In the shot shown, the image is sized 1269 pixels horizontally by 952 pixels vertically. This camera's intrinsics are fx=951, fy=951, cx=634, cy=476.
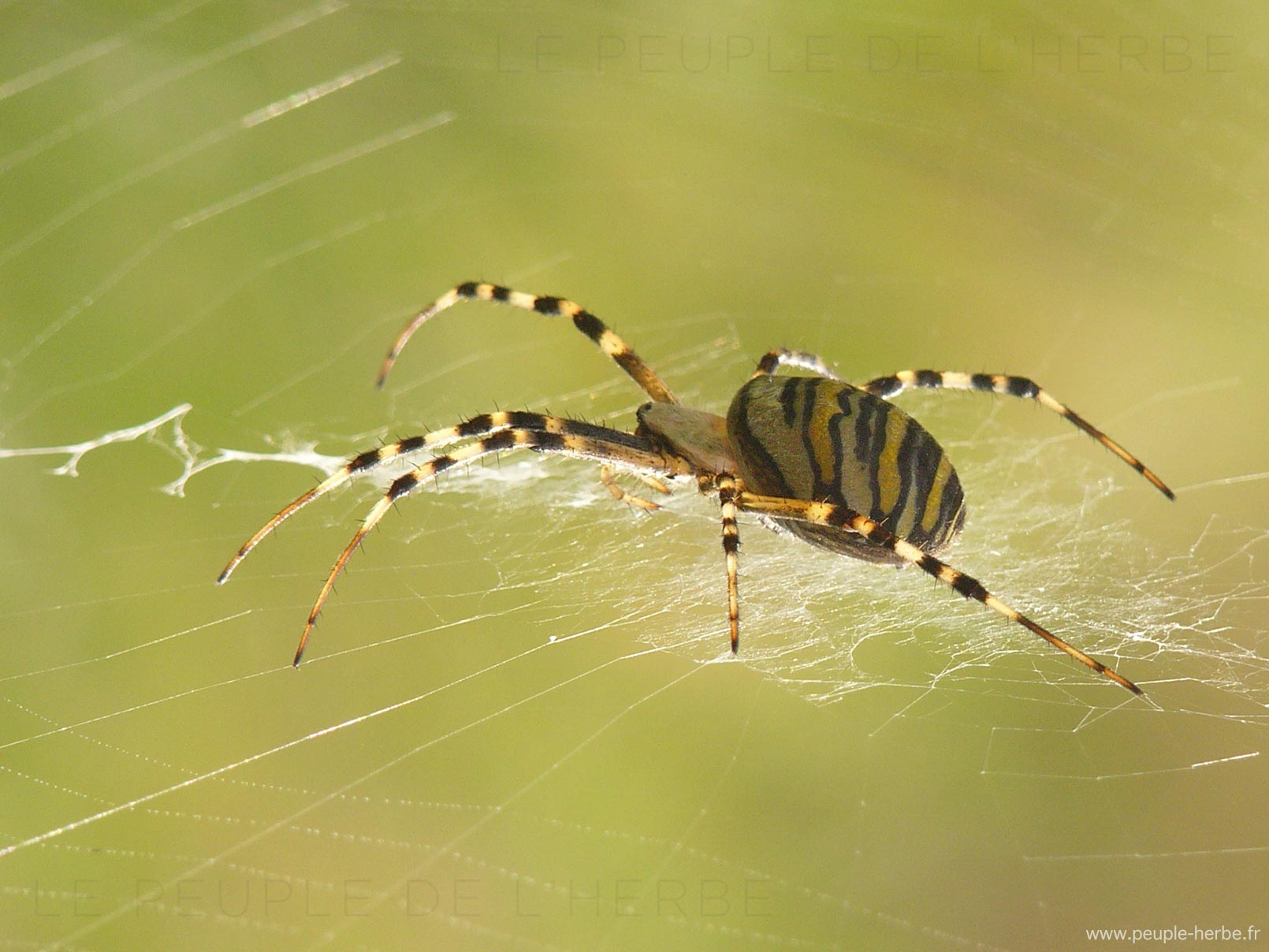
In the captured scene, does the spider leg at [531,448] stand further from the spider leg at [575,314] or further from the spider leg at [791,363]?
the spider leg at [791,363]

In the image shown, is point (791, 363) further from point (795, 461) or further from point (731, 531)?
→ point (731, 531)

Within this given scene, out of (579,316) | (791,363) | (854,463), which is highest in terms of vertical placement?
(579,316)

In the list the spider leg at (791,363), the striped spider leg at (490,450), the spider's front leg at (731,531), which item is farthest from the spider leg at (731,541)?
the spider leg at (791,363)

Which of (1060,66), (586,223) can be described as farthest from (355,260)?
(1060,66)

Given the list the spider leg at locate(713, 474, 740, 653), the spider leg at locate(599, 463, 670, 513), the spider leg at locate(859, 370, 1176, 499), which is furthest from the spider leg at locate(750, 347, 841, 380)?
the spider leg at locate(713, 474, 740, 653)

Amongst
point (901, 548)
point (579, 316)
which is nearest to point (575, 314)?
point (579, 316)

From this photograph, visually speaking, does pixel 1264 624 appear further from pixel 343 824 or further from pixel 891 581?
pixel 343 824
